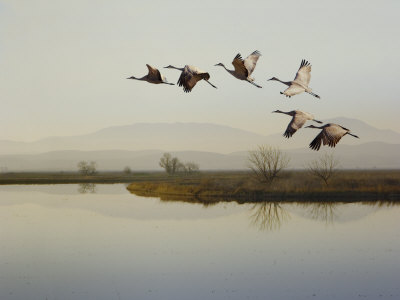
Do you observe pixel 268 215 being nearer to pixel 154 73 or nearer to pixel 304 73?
pixel 304 73

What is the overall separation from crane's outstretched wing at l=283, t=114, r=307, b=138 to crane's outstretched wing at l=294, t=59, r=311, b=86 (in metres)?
1.52

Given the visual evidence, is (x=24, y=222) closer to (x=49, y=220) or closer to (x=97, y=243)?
(x=49, y=220)

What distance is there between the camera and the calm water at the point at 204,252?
20391mm

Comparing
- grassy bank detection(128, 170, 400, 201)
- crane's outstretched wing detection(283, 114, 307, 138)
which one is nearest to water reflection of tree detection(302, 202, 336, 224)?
grassy bank detection(128, 170, 400, 201)

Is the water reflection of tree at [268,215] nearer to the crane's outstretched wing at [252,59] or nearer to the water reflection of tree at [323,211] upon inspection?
the water reflection of tree at [323,211]

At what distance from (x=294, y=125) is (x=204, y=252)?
67.7ft

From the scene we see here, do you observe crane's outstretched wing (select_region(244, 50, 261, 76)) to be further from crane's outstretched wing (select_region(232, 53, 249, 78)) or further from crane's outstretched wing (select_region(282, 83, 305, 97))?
crane's outstretched wing (select_region(232, 53, 249, 78))

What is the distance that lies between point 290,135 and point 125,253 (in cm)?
2114

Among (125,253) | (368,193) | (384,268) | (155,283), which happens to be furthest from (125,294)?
(368,193)

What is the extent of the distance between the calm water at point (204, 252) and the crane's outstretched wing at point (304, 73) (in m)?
12.0

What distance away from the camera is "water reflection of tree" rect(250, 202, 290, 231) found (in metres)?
35.7

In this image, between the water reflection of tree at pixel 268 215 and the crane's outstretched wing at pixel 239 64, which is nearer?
the crane's outstretched wing at pixel 239 64

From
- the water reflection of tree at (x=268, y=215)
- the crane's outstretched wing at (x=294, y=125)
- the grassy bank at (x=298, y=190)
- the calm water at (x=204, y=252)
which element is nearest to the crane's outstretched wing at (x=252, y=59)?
the crane's outstretched wing at (x=294, y=125)

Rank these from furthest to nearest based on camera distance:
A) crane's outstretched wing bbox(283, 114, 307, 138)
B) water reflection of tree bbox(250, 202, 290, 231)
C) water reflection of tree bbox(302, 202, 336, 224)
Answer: water reflection of tree bbox(302, 202, 336, 224), water reflection of tree bbox(250, 202, 290, 231), crane's outstretched wing bbox(283, 114, 307, 138)
